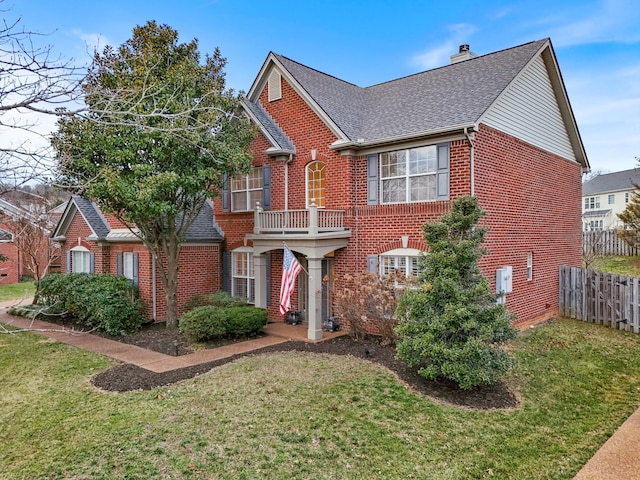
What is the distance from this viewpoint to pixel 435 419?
6.55 m

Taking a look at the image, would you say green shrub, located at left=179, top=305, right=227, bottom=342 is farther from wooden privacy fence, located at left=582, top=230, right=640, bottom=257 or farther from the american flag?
wooden privacy fence, located at left=582, top=230, right=640, bottom=257

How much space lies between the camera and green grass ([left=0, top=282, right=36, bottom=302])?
2067 cm

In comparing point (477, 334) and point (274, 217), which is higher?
point (274, 217)

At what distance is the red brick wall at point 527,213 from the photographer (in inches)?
441

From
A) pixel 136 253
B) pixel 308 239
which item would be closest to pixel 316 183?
pixel 308 239

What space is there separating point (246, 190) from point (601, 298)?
12.5 metres

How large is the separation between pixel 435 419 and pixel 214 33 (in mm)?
11263

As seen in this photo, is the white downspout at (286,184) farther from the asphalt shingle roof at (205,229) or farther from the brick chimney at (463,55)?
the brick chimney at (463,55)

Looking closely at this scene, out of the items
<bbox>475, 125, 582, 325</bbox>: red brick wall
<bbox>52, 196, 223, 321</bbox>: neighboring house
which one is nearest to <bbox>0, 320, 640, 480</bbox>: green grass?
<bbox>475, 125, 582, 325</bbox>: red brick wall

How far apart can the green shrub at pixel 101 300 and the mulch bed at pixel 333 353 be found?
612 millimetres

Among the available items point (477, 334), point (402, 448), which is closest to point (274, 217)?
point (477, 334)

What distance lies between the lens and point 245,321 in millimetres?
11500

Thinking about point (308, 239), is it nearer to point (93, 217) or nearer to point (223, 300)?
point (223, 300)

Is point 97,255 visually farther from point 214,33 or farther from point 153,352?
point 214,33
